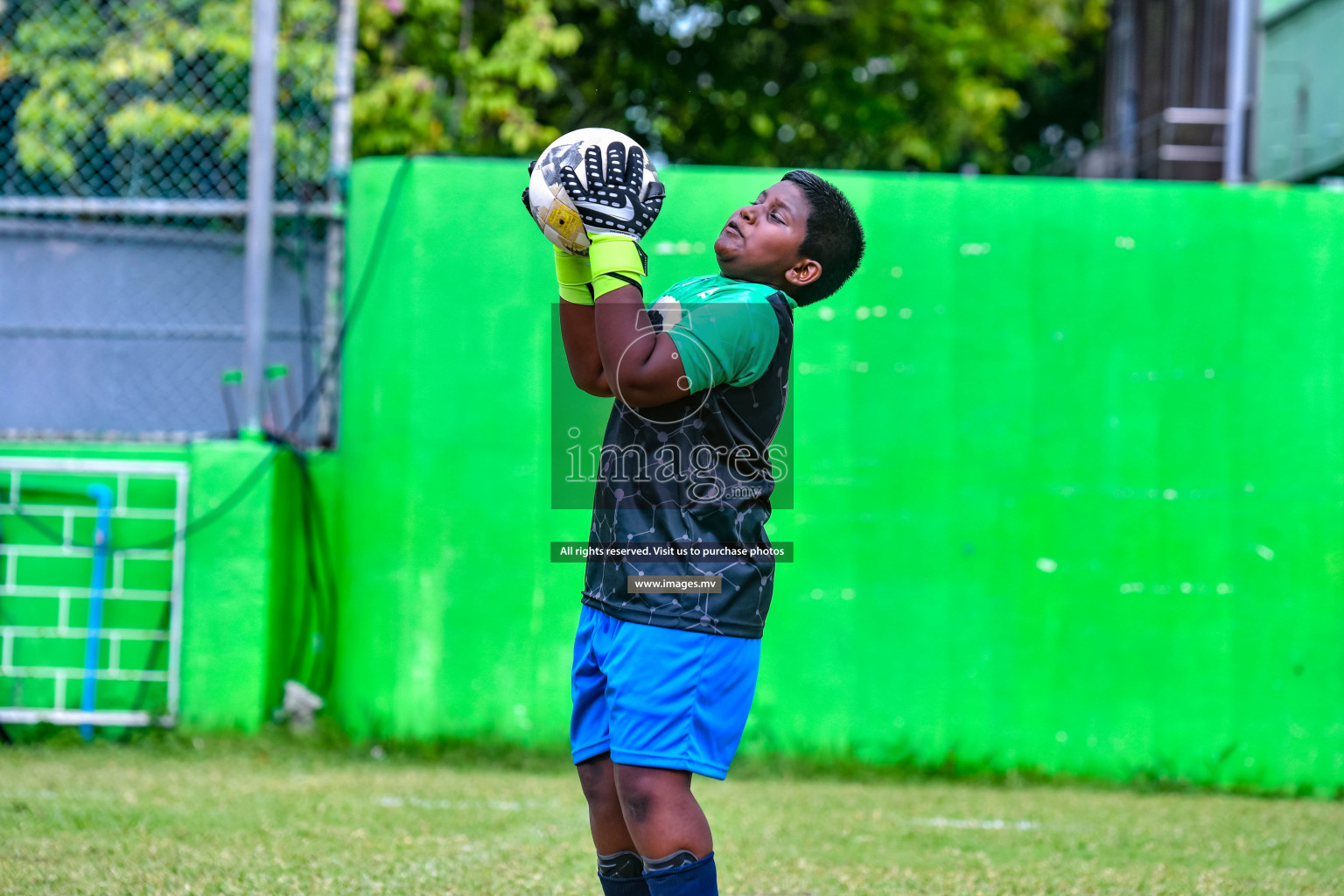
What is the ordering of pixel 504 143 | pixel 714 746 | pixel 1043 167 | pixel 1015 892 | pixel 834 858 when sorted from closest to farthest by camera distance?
pixel 714 746 → pixel 1015 892 → pixel 834 858 → pixel 504 143 → pixel 1043 167

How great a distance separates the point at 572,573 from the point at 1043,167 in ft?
53.7

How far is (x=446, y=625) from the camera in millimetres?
5426

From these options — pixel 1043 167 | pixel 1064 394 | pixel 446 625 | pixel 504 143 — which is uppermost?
pixel 1043 167

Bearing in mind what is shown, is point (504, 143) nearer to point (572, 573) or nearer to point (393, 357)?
point (393, 357)

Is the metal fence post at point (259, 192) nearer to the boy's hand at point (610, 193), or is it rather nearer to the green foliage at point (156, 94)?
the green foliage at point (156, 94)

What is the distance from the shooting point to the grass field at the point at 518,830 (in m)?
3.53

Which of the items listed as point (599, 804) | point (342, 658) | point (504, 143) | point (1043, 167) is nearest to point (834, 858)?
point (599, 804)

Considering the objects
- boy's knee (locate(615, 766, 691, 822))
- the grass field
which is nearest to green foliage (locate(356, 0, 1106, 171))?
the grass field

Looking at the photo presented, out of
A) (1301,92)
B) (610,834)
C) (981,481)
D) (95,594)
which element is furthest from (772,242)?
(1301,92)

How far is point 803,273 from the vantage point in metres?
2.39

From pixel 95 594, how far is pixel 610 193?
166 inches

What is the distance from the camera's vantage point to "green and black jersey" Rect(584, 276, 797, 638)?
2209 millimetres

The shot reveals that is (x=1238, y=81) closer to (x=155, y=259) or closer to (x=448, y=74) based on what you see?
(x=448, y=74)

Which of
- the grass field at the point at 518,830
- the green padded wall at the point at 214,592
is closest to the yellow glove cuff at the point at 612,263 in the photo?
the grass field at the point at 518,830
